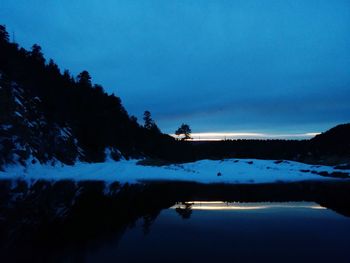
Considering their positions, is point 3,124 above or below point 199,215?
above

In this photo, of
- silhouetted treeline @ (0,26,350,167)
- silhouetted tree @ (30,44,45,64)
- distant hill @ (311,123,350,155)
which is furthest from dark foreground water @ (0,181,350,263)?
silhouetted tree @ (30,44,45,64)

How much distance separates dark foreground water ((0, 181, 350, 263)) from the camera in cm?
836

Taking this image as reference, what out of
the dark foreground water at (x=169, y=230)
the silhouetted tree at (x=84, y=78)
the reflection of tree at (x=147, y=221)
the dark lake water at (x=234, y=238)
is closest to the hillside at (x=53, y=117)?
the silhouetted tree at (x=84, y=78)

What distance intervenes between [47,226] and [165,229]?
12.1 ft

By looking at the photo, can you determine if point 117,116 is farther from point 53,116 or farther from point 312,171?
point 312,171

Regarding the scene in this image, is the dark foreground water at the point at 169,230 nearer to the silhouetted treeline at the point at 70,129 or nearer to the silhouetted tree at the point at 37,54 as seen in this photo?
the silhouetted treeline at the point at 70,129

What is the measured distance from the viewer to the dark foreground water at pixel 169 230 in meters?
8.36

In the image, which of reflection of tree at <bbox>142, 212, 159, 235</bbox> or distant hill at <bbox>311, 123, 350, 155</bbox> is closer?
reflection of tree at <bbox>142, 212, 159, 235</bbox>

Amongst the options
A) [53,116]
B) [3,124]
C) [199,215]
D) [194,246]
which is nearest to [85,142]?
[53,116]

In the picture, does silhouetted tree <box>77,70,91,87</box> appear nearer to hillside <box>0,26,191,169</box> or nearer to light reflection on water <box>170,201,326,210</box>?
hillside <box>0,26,191,169</box>

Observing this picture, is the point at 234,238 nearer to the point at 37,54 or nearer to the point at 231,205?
the point at 231,205

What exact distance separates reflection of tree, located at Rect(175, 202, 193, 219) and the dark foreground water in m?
0.04

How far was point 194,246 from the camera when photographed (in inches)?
364

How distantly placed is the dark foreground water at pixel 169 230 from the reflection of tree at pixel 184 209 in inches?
1.4
